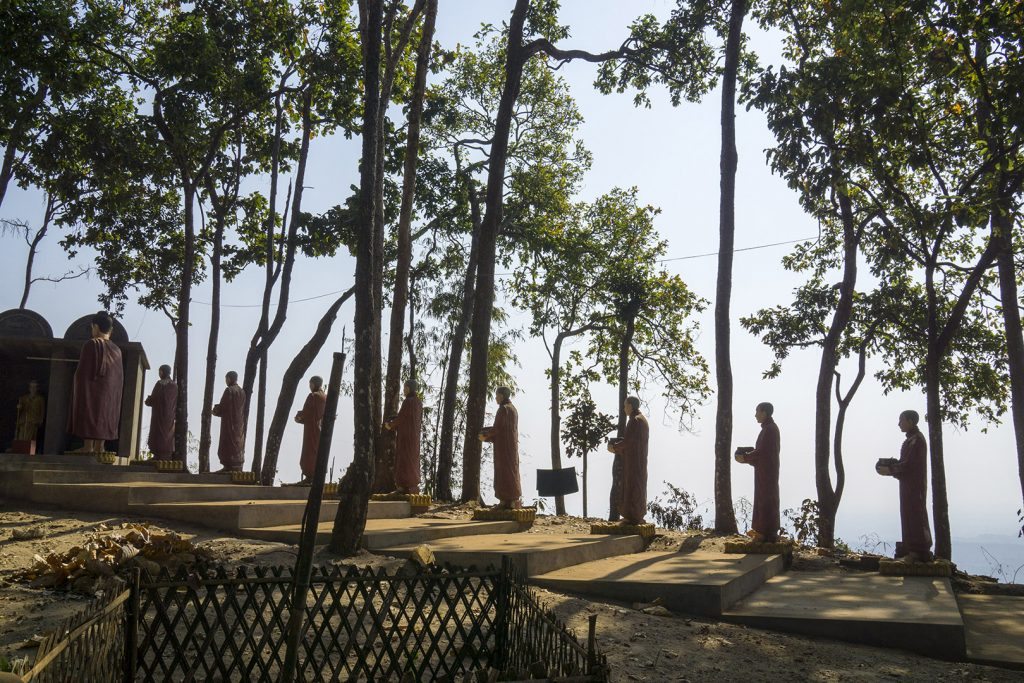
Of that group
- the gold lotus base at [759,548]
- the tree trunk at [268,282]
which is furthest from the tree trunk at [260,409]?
the gold lotus base at [759,548]

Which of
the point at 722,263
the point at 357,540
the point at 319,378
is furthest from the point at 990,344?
the point at 357,540

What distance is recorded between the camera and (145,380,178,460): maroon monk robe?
1842 centimetres

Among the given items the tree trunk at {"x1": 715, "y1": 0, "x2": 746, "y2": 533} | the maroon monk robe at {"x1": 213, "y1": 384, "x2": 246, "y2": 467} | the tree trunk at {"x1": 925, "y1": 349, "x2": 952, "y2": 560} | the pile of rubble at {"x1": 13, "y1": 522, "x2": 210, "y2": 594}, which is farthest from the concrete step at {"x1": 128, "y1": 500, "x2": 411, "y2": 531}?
the tree trunk at {"x1": 925, "y1": 349, "x2": 952, "y2": 560}

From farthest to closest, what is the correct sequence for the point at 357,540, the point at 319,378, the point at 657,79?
the point at 657,79, the point at 319,378, the point at 357,540

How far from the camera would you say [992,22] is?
12570 millimetres

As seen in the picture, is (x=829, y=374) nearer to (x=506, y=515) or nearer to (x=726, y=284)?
(x=726, y=284)

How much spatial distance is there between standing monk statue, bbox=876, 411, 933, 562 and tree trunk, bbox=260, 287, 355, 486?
11432 mm

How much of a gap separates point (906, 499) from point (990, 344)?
9462mm

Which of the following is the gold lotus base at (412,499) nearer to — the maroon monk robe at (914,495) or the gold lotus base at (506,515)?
the gold lotus base at (506,515)

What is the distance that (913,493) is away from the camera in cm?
1273

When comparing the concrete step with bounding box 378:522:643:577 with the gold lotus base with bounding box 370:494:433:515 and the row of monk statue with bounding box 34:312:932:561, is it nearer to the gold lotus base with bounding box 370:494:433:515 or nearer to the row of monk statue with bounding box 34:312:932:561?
the row of monk statue with bounding box 34:312:932:561

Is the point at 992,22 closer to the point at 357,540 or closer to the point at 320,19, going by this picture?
the point at 357,540

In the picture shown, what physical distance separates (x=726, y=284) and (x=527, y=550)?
905cm

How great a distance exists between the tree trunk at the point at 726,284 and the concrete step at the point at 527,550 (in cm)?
397
